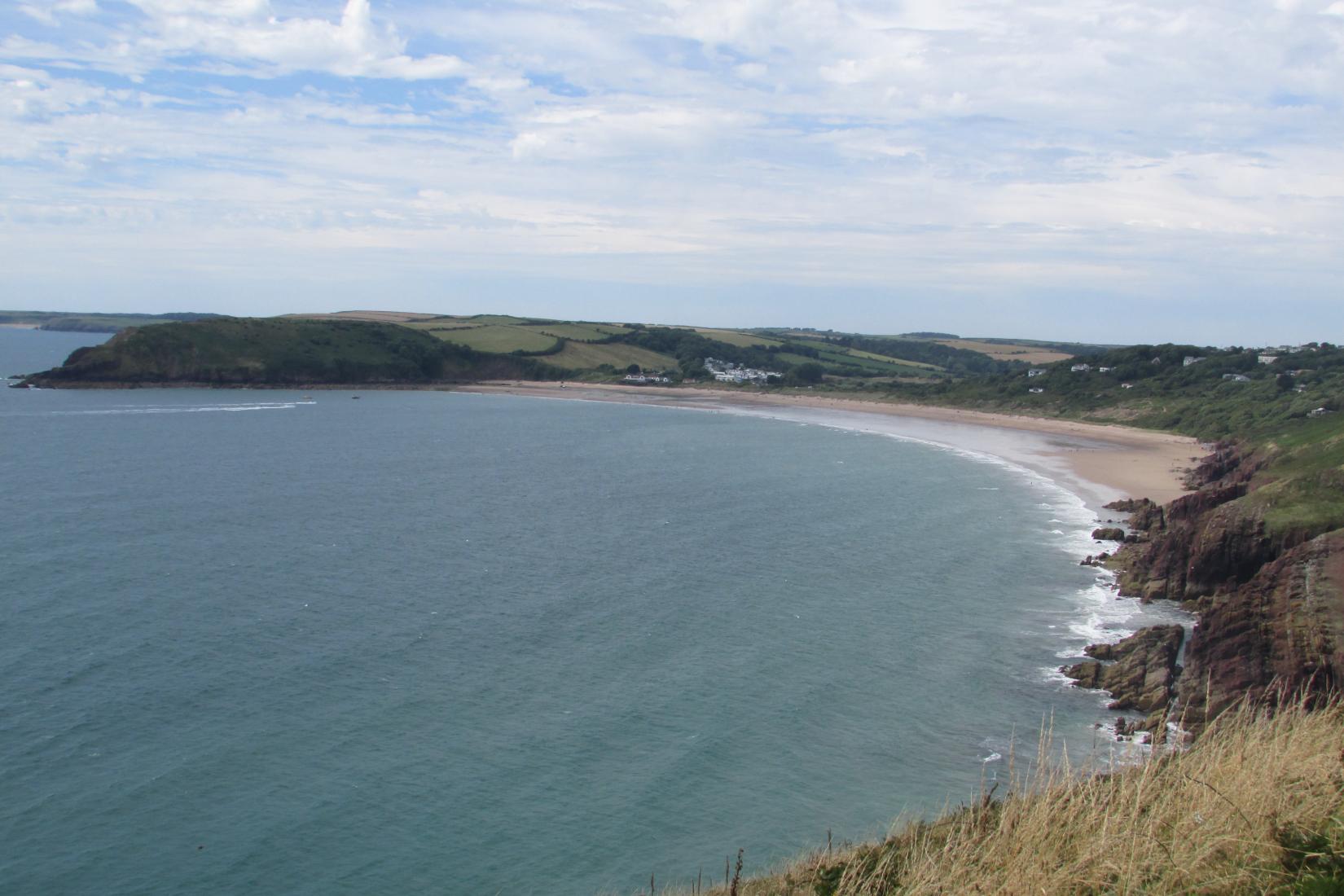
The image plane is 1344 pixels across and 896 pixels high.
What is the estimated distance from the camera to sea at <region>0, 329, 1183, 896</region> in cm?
1730

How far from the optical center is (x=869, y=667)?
85.2ft

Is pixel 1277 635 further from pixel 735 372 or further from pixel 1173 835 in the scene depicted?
pixel 735 372

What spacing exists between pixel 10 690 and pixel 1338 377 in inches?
4042

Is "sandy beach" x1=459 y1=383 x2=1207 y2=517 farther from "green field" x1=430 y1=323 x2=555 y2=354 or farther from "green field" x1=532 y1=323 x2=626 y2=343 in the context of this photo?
"green field" x1=532 y1=323 x2=626 y2=343

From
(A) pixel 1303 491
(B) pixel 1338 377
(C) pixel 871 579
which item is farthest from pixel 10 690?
(B) pixel 1338 377

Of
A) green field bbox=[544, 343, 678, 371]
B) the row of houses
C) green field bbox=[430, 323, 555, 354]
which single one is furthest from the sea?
green field bbox=[544, 343, 678, 371]

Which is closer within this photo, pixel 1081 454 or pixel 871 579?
pixel 871 579

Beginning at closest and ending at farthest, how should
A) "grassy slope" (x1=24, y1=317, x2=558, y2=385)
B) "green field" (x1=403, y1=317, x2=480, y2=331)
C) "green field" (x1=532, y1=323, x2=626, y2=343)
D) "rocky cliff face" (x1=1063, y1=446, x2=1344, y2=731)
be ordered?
"rocky cliff face" (x1=1063, y1=446, x2=1344, y2=731) < "grassy slope" (x1=24, y1=317, x2=558, y2=385) < "green field" (x1=403, y1=317, x2=480, y2=331) < "green field" (x1=532, y1=323, x2=626, y2=343)

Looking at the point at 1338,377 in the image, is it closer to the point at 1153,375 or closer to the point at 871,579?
the point at 1153,375

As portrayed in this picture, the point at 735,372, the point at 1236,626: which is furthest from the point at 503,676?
the point at 735,372

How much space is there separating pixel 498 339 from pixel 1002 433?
96594 millimetres

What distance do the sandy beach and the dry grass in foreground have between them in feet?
144

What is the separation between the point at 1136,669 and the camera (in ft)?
80.4

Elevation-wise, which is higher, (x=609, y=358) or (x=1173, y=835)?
(x=609, y=358)
